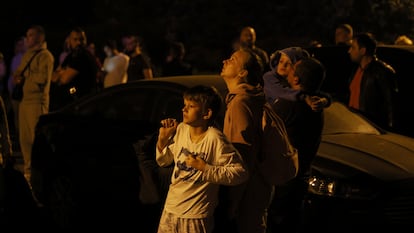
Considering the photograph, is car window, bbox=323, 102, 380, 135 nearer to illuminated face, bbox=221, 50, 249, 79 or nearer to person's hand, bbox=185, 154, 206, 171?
illuminated face, bbox=221, 50, 249, 79

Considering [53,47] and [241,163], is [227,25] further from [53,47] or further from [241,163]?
[241,163]

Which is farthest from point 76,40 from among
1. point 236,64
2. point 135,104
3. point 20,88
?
point 236,64

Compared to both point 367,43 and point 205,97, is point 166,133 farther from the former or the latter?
point 367,43

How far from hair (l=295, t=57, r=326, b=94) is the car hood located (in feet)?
2.91

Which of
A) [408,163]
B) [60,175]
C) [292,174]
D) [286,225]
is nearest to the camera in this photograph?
Answer: [292,174]

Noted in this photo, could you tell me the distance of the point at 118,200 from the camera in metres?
7.59

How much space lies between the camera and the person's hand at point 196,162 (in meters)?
4.86

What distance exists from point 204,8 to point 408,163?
51.1 feet

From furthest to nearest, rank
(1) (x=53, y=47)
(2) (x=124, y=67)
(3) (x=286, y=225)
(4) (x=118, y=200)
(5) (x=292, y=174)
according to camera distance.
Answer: (1) (x=53, y=47), (2) (x=124, y=67), (4) (x=118, y=200), (3) (x=286, y=225), (5) (x=292, y=174)

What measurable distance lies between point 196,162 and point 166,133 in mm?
305

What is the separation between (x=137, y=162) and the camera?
7375mm

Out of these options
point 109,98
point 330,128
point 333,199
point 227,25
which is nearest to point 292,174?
point 333,199

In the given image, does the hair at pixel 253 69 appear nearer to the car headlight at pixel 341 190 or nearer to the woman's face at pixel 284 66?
the woman's face at pixel 284 66

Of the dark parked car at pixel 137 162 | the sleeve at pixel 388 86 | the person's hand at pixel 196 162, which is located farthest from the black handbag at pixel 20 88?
the person's hand at pixel 196 162
